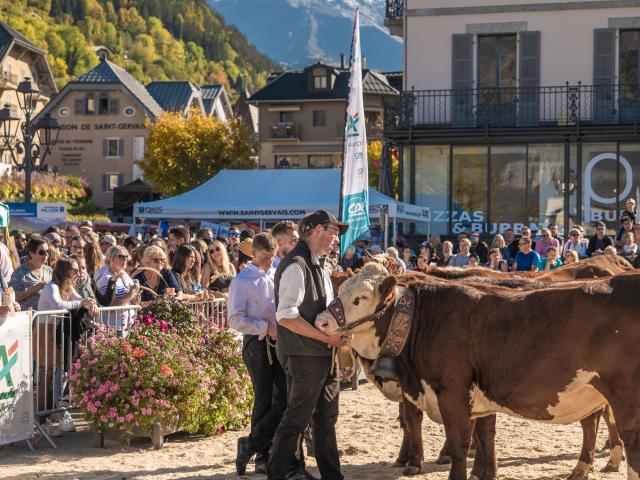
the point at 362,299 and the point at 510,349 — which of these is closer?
the point at 510,349

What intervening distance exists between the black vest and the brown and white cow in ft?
0.85

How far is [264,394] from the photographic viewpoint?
9.23 meters

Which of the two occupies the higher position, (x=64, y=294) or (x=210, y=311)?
(x=64, y=294)

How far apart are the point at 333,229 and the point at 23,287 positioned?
17.4 ft

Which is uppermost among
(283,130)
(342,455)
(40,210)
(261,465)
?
(283,130)

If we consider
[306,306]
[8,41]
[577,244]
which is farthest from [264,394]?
[8,41]

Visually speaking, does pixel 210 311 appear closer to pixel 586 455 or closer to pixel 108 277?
pixel 108 277

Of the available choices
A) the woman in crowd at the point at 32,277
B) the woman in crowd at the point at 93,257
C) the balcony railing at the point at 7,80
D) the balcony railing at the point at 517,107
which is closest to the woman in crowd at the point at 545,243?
the balcony railing at the point at 517,107

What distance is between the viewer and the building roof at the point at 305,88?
7200 centimetres

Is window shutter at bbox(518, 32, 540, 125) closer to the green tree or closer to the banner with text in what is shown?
the banner with text

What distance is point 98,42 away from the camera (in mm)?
159875

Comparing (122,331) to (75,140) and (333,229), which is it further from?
(75,140)

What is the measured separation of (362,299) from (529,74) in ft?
74.8

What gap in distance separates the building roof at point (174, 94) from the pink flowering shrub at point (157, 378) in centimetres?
7317
